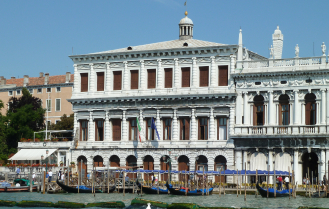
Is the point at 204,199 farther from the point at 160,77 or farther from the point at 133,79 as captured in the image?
the point at 133,79

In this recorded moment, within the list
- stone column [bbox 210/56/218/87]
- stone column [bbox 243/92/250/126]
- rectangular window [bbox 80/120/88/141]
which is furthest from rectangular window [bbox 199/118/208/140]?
rectangular window [bbox 80/120/88/141]

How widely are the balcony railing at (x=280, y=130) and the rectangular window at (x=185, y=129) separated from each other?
424 cm

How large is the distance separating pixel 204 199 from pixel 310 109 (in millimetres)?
11685

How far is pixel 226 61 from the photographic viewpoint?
5512cm

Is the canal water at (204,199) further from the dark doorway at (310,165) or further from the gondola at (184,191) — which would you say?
the dark doorway at (310,165)

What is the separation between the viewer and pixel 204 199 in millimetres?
46906

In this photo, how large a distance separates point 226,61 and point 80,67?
13.5 meters

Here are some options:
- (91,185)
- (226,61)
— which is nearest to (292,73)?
(226,61)

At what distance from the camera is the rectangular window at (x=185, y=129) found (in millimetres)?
56281

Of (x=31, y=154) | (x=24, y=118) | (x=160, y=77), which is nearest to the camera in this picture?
(x=160, y=77)

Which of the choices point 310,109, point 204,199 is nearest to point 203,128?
point 310,109

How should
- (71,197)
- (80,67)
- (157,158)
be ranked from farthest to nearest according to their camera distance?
(80,67) → (157,158) → (71,197)

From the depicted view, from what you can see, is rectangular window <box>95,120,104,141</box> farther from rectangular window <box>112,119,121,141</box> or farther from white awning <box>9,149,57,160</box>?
white awning <box>9,149,57,160</box>

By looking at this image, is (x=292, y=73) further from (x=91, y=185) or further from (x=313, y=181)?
(x=91, y=185)
